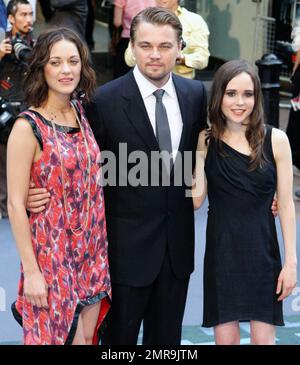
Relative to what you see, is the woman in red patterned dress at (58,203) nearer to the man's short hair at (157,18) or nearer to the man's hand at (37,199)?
the man's hand at (37,199)

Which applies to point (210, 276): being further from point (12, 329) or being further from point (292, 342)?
point (12, 329)

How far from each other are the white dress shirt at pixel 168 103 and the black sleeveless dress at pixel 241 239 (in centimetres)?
20

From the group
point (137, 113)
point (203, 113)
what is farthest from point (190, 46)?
point (137, 113)

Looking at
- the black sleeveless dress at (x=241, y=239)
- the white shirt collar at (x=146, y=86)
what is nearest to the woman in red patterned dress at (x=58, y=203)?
the white shirt collar at (x=146, y=86)

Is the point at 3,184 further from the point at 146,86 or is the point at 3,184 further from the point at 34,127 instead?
the point at 34,127

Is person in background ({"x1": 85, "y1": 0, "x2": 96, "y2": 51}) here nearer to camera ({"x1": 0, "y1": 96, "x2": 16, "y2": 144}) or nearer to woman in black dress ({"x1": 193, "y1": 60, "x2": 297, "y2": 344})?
camera ({"x1": 0, "y1": 96, "x2": 16, "y2": 144})

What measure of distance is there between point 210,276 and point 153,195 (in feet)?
1.67

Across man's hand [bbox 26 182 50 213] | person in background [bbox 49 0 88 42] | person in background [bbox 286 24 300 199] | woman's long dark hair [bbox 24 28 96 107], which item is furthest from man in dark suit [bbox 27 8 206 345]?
person in background [bbox 49 0 88 42]

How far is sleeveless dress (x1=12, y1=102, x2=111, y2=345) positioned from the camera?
160 inches

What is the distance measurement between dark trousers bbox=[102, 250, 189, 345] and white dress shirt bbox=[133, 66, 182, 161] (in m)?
0.58

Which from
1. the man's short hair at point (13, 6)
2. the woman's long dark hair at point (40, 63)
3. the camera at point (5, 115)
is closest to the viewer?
the woman's long dark hair at point (40, 63)

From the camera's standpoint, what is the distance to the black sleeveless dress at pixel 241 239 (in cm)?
436

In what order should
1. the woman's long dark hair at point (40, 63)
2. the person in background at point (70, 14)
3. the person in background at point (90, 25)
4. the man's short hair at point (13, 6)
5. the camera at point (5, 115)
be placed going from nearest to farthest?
the woman's long dark hair at point (40, 63) → the camera at point (5, 115) → the man's short hair at point (13, 6) → the person in background at point (70, 14) → the person in background at point (90, 25)

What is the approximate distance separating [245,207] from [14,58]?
3.50 m
